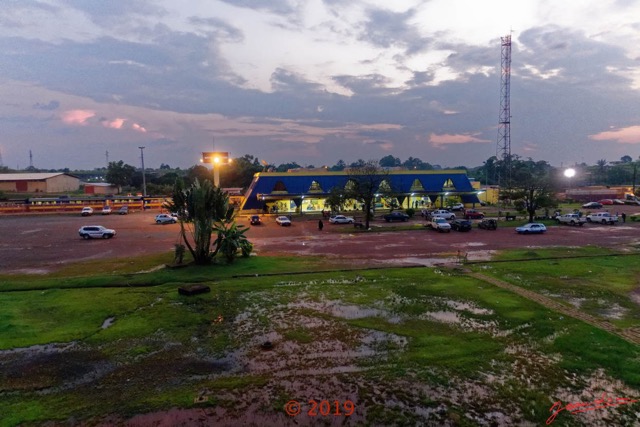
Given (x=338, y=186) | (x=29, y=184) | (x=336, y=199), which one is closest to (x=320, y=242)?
(x=336, y=199)

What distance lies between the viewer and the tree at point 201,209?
26.6 m

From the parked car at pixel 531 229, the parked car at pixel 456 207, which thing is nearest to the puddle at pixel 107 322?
the parked car at pixel 531 229

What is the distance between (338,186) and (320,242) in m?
28.4

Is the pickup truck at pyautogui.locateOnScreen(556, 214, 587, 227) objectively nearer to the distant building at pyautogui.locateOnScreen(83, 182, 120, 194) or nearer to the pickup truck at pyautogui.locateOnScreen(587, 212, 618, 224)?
the pickup truck at pyautogui.locateOnScreen(587, 212, 618, 224)

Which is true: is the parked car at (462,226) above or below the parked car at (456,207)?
below

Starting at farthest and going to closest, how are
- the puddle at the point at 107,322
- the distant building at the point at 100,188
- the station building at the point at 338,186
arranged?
1. the distant building at the point at 100,188
2. the station building at the point at 338,186
3. the puddle at the point at 107,322

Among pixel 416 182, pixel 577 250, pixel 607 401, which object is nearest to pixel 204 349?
pixel 607 401

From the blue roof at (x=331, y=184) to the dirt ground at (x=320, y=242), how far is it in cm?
1811

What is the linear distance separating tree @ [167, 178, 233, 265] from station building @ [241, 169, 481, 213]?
36.5 meters

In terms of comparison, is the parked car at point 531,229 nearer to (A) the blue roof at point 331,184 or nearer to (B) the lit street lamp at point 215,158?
(A) the blue roof at point 331,184

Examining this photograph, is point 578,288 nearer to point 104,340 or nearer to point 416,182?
point 104,340

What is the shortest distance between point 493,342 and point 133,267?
2273 centimetres

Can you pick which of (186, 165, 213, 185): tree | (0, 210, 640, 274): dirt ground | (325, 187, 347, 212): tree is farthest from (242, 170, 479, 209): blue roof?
(186, 165, 213, 185): tree

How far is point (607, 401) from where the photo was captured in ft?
32.2
